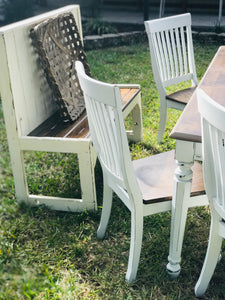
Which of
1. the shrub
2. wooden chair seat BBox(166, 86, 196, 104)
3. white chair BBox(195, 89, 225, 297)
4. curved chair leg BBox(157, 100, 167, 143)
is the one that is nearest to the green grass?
white chair BBox(195, 89, 225, 297)

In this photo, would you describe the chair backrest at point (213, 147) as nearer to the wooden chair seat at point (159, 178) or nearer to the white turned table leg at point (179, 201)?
the white turned table leg at point (179, 201)

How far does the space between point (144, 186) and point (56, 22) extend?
1.59 metres

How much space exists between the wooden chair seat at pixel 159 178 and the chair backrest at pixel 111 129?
0.36 ft

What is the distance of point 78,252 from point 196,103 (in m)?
1.11

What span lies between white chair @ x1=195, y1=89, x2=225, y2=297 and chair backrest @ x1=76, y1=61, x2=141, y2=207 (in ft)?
1.14

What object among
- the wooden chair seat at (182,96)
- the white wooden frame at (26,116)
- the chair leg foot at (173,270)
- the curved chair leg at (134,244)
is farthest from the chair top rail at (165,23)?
the chair leg foot at (173,270)

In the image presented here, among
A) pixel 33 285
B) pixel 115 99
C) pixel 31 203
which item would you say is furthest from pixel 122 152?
pixel 31 203

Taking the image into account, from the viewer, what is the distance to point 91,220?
2.71 metres

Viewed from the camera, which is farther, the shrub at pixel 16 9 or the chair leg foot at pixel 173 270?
the shrub at pixel 16 9

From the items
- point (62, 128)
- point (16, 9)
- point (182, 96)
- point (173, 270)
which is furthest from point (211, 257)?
point (16, 9)

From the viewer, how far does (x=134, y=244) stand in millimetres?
2107

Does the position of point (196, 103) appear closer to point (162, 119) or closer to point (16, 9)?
point (162, 119)

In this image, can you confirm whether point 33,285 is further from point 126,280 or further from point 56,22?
point 56,22

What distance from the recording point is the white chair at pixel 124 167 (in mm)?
1760
